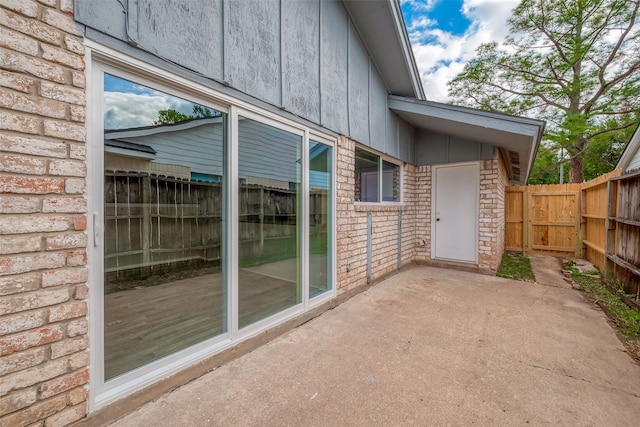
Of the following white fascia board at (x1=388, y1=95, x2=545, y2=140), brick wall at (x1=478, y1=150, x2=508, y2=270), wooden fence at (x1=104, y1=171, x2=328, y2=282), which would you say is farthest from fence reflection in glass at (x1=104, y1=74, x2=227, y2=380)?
brick wall at (x1=478, y1=150, x2=508, y2=270)

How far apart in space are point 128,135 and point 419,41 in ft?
38.9

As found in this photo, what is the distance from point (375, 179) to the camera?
15.8 feet

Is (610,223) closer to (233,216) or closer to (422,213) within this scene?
(422,213)

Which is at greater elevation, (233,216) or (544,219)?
(233,216)

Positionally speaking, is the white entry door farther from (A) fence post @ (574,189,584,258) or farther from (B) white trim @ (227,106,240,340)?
(B) white trim @ (227,106,240,340)

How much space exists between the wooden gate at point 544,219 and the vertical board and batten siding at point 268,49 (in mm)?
5961

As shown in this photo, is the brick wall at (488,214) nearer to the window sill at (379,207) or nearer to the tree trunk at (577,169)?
the window sill at (379,207)

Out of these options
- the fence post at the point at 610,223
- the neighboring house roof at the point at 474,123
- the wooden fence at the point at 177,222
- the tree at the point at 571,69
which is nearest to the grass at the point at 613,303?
the fence post at the point at 610,223

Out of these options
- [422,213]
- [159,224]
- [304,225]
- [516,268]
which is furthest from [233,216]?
[516,268]

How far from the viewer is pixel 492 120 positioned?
4141 mm

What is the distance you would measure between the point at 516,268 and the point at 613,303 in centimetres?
219

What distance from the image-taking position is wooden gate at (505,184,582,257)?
7438 millimetres

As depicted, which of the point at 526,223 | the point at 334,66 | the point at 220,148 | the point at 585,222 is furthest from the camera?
the point at 526,223

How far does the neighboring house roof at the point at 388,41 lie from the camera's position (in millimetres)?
3848
